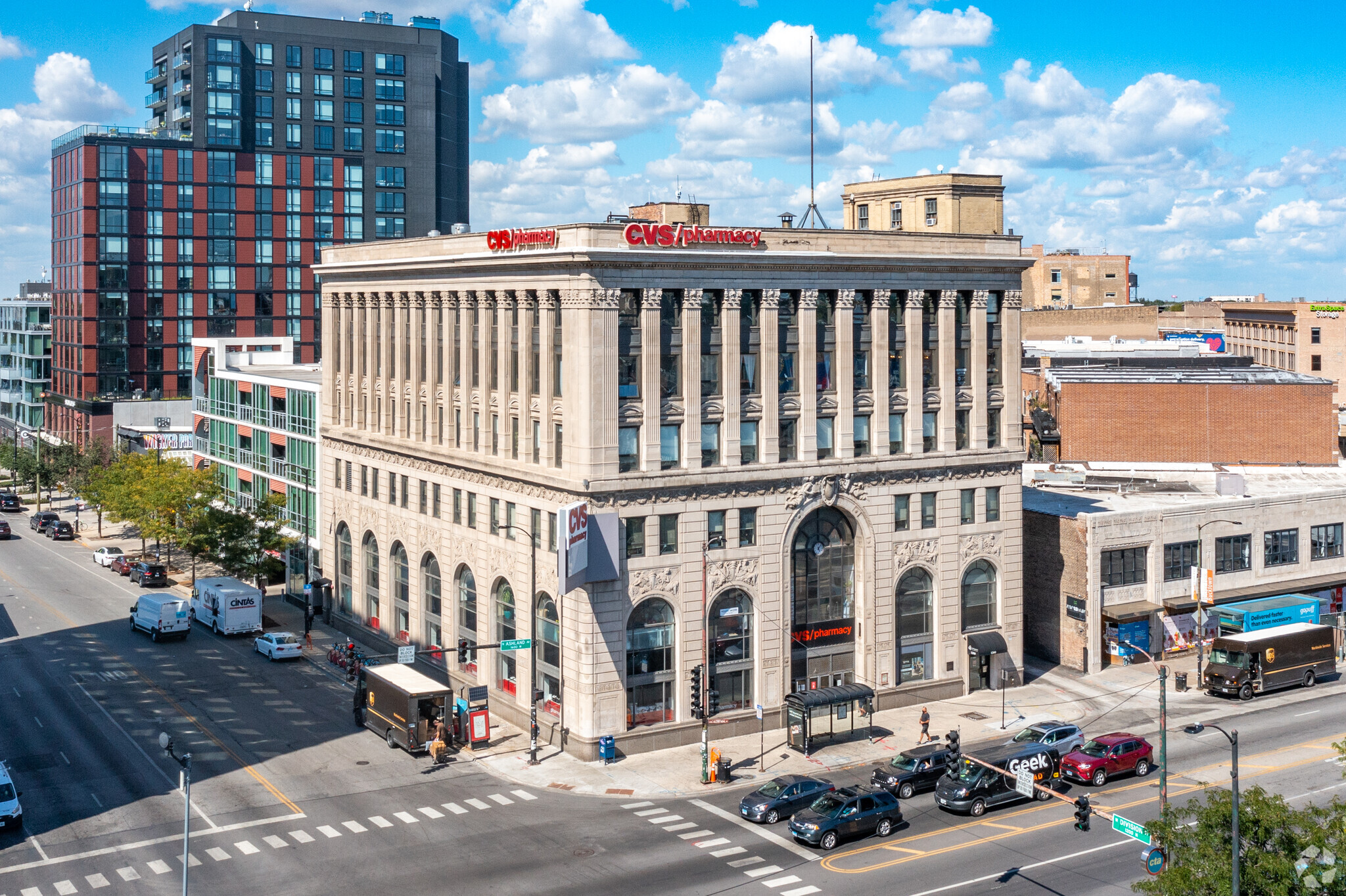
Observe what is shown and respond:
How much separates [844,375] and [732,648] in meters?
14.0

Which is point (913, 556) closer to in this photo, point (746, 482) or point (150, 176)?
point (746, 482)

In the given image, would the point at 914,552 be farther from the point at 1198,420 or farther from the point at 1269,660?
the point at 1198,420

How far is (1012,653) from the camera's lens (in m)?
70.4

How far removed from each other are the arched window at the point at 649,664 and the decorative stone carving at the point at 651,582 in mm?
459

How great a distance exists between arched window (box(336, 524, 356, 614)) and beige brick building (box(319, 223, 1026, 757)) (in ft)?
33.7

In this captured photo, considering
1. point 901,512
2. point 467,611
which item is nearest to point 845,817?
point 901,512

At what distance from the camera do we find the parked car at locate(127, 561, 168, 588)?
100 m

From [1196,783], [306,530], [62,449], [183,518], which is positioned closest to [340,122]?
[62,449]

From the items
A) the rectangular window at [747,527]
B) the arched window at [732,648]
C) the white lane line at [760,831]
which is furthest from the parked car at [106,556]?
the white lane line at [760,831]

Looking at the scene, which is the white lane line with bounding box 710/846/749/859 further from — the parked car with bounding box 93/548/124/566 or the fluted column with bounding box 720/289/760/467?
the parked car with bounding box 93/548/124/566

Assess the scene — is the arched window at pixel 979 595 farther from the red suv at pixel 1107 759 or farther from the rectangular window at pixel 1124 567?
the red suv at pixel 1107 759

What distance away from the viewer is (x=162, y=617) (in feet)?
266

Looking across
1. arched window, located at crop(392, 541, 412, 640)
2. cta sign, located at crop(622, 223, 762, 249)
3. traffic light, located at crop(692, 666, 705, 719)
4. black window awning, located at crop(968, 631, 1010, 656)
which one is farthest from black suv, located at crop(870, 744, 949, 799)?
arched window, located at crop(392, 541, 412, 640)

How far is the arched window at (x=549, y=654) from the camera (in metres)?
60.7
